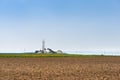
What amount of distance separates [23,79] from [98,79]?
246 inches

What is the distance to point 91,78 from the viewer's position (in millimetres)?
28344

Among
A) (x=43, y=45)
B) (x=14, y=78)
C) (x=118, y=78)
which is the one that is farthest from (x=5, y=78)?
(x=43, y=45)

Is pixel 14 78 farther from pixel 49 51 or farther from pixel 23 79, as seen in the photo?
pixel 49 51

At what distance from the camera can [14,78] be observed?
28266 mm

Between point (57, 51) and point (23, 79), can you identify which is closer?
point (23, 79)

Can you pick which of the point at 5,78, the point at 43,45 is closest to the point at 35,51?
the point at 43,45

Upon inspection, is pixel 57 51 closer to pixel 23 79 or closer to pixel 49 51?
pixel 49 51

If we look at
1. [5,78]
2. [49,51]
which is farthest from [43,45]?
[5,78]

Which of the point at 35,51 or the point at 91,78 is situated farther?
the point at 35,51

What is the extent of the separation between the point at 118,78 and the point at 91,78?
228 cm

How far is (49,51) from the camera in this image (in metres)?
180

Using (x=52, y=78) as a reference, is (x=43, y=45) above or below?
above

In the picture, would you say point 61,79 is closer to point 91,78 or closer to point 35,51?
point 91,78

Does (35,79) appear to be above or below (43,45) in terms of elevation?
below
